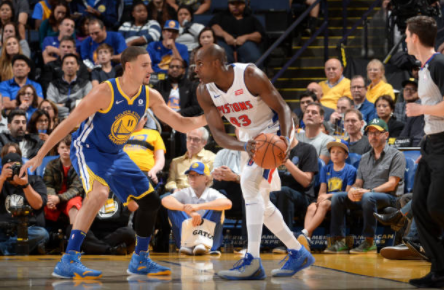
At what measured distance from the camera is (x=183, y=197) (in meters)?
7.82

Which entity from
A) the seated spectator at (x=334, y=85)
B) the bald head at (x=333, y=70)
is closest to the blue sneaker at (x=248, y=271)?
the seated spectator at (x=334, y=85)

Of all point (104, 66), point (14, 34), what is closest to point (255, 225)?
point (104, 66)

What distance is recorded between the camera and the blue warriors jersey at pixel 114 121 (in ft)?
17.3

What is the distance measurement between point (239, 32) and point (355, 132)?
12.5 ft

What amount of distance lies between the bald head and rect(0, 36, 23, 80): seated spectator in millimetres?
4990

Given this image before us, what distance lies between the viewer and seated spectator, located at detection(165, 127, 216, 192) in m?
8.30

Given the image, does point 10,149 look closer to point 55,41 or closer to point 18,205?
point 18,205

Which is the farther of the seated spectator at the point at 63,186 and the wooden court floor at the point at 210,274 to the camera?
the seated spectator at the point at 63,186

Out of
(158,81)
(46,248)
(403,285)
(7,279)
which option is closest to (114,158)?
(7,279)

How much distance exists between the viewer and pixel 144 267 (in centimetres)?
534

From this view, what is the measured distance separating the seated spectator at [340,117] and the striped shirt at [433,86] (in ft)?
14.7

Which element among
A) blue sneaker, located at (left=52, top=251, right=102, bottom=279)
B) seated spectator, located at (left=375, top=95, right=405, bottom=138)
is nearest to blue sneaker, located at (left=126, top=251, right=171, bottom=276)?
blue sneaker, located at (left=52, top=251, right=102, bottom=279)

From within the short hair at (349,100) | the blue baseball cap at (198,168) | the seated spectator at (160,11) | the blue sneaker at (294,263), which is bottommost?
the blue sneaker at (294,263)

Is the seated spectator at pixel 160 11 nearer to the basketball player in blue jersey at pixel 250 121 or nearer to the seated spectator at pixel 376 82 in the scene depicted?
the seated spectator at pixel 376 82
